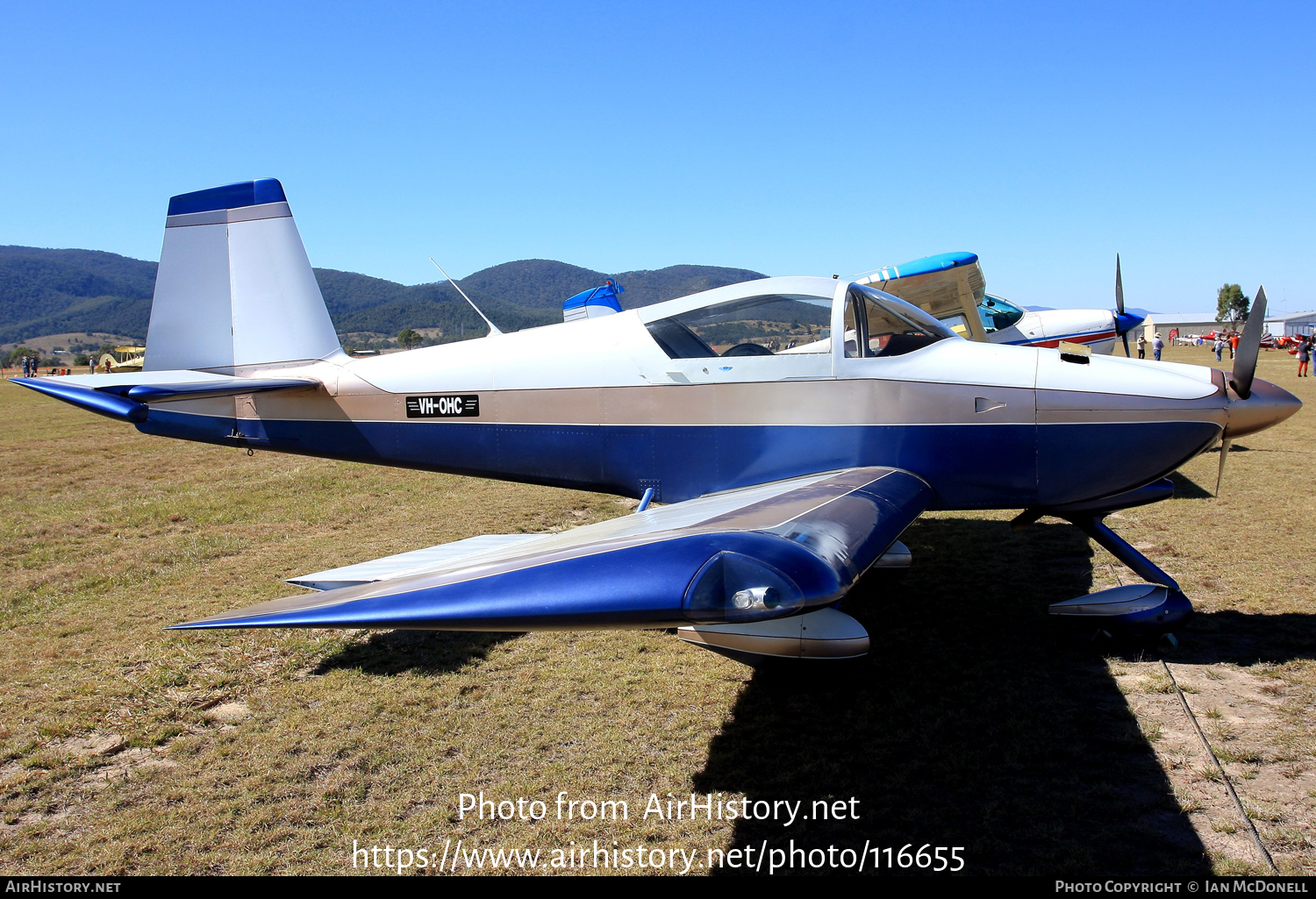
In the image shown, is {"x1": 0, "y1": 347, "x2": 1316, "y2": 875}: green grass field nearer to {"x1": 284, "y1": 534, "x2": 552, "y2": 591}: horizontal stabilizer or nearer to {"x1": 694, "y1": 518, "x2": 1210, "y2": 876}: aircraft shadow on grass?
{"x1": 694, "y1": 518, "x2": 1210, "y2": 876}: aircraft shadow on grass

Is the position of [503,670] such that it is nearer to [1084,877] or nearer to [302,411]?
[302,411]

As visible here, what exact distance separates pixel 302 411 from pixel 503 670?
2.77 m

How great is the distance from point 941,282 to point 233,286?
953 centimetres

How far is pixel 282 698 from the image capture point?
4.30 metres

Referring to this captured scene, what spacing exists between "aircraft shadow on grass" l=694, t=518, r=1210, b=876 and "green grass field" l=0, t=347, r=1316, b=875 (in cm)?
2

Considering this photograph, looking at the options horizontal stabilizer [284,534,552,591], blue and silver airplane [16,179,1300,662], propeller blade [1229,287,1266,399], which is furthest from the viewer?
horizontal stabilizer [284,534,552,591]

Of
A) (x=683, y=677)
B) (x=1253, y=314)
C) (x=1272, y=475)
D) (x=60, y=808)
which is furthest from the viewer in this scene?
(x=1272, y=475)

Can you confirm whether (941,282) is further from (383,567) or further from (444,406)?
(383,567)

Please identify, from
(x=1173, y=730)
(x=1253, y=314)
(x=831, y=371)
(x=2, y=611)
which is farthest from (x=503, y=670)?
(x=1253, y=314)

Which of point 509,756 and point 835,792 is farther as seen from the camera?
point 509,756

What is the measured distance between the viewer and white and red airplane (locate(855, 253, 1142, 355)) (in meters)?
11.1

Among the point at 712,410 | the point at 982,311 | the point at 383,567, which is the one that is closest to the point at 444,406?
the point at 383,567

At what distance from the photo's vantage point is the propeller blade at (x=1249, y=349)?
4129 mm

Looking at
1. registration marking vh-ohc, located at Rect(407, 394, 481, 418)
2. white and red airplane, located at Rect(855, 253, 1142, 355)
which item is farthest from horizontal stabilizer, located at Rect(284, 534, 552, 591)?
white and red airplane, located at Rect(855, 253, 1142, 355)
